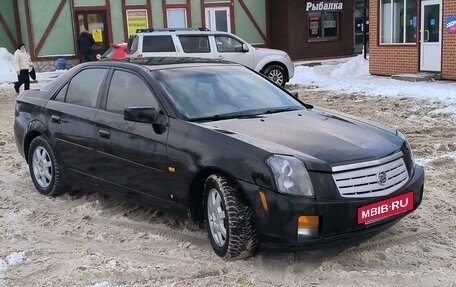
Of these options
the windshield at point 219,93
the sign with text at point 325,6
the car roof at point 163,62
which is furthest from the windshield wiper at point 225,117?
the sign with text at point 325,6

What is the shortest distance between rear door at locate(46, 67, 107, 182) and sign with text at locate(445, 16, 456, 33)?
12.3 meters

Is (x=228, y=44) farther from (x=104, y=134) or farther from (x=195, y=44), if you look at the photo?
(x=104, y=134)

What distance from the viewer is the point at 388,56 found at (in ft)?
59.3

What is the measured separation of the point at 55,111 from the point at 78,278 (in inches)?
97.2

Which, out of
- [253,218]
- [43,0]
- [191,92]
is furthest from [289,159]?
[43,0]

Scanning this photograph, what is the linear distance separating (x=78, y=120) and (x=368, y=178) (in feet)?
9.80

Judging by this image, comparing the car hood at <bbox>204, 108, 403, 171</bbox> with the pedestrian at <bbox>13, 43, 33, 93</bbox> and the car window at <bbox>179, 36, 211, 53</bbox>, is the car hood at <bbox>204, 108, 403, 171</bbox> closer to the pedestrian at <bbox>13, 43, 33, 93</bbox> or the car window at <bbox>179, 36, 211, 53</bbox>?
the car window at <bbox>179, 36, 211, 53</bbox>

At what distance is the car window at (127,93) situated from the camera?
5180 millimetres

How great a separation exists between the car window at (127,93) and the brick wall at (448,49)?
12.4 metres

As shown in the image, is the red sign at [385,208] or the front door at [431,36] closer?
the red sign at [385,208]

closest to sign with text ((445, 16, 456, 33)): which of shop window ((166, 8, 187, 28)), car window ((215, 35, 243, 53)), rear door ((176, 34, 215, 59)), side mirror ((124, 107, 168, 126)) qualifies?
car window ((215, 35, 243, 53))

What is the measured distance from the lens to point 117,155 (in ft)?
17.2

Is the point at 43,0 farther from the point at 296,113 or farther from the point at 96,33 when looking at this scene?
the point at 296,113

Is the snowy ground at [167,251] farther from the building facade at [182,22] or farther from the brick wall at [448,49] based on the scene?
the building facade at [182,22]
